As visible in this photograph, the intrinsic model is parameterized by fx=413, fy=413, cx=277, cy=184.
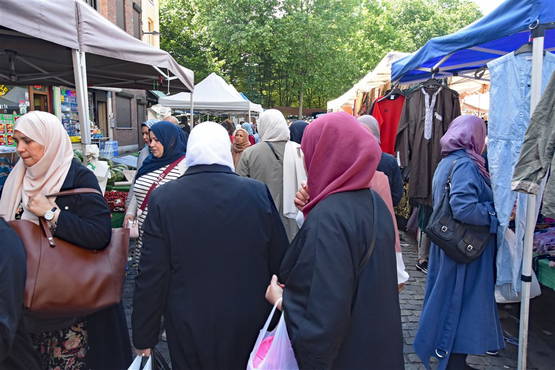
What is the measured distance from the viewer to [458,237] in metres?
2.95

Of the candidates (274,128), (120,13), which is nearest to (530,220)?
(274,128)

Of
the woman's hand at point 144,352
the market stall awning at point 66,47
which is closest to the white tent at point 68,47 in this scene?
the market stall awning at point 66,47

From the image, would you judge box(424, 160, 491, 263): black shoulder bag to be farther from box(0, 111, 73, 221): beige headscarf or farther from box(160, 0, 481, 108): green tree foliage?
box(160, 0, 481, 108): green tree foliage

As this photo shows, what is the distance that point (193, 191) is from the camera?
2047 millimetres

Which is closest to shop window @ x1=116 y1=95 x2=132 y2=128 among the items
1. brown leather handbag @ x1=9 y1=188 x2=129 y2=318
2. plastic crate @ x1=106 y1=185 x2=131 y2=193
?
plastic crate @ x1=106 y1=185 x2=131 y2=193

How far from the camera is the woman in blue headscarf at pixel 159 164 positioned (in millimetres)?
3344

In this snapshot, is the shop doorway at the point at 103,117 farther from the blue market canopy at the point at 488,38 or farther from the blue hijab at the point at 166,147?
the blue hijab at the point at 166,147

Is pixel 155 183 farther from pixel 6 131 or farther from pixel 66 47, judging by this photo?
pixel 6 131

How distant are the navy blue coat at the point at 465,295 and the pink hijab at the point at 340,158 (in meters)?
1.51

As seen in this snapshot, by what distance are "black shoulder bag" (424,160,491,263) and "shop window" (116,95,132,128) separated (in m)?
15.7

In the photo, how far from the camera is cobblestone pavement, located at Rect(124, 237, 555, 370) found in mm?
3453

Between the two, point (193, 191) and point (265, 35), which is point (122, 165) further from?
point (265, 35)

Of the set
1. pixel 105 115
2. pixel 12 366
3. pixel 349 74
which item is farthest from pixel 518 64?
pixel 349 74

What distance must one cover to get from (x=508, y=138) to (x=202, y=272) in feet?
7.50
